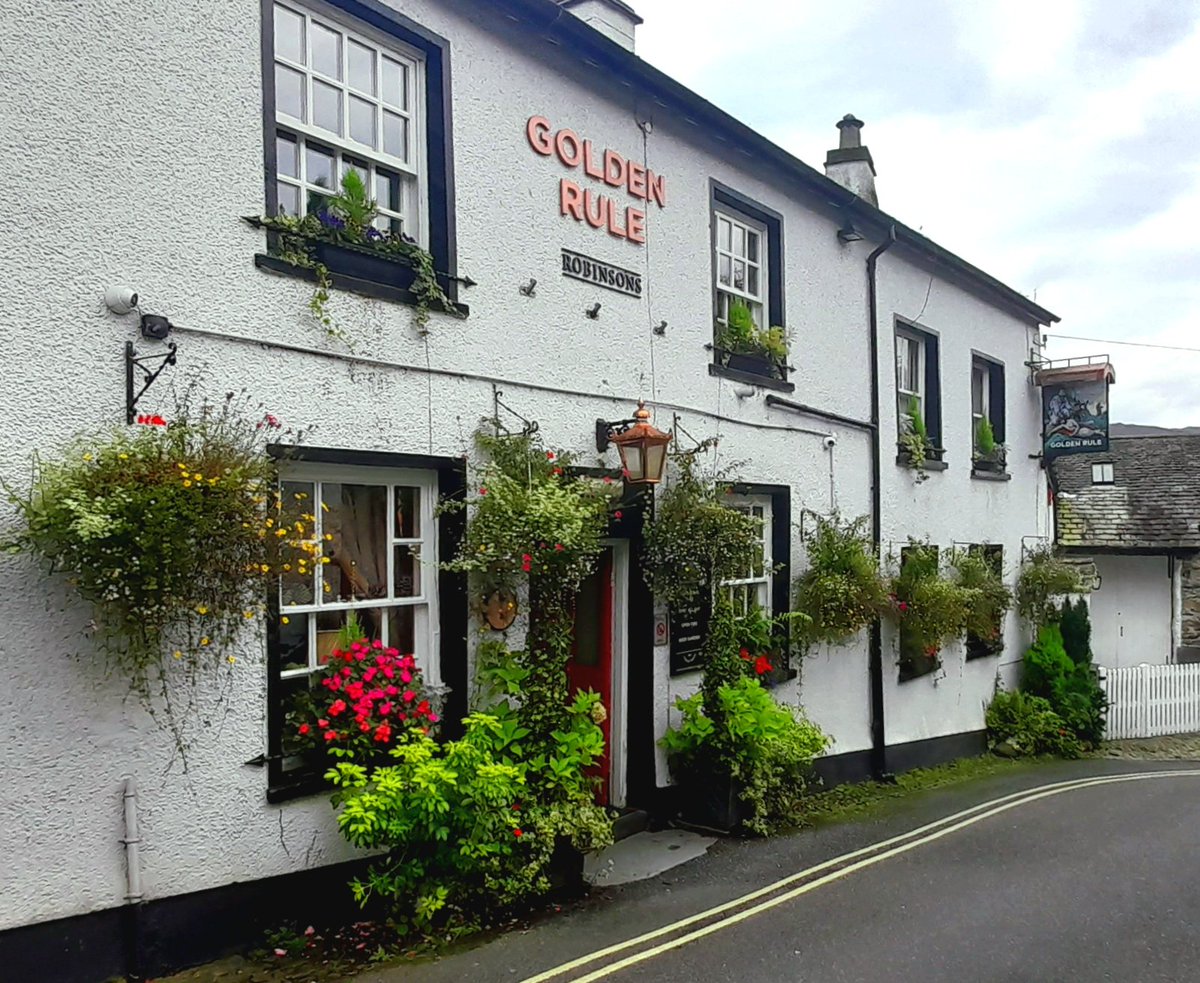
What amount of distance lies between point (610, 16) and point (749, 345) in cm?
334

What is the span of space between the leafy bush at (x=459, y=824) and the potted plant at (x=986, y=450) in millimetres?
10381

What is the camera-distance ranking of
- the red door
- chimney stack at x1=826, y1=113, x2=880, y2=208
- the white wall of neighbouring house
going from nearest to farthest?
the red door → chimney stack at x1=826, y1=113, x2=880, y2=208 → the white wall of neighbouring house

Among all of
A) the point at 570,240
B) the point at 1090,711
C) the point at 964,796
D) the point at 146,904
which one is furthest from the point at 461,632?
the point at 1090,711

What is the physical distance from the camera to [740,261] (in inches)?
396

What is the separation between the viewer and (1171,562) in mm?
19938

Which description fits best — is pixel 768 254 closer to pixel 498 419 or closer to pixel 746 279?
pixel 746 279

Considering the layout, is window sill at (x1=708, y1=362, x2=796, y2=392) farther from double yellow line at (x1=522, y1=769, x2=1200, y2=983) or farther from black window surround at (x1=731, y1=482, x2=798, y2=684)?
double yellow line at (x1=522, y1=769, x2=1200, y2=983)

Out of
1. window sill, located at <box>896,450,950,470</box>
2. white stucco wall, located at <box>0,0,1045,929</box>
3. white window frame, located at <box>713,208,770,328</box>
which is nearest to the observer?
white stucco wall, located at <box>0,0,1045,929</box>

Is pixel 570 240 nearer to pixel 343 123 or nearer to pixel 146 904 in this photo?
pixel 343 123

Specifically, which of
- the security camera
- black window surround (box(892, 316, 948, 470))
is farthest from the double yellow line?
black window surround (box(892, 316, 948, 470))

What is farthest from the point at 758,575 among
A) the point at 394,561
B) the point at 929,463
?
the point at 394,561

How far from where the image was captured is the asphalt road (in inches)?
223

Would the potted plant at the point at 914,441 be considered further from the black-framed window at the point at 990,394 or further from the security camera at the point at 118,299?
the security camera at the point at 118,299

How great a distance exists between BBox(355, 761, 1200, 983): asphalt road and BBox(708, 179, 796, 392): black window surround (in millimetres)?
4245
